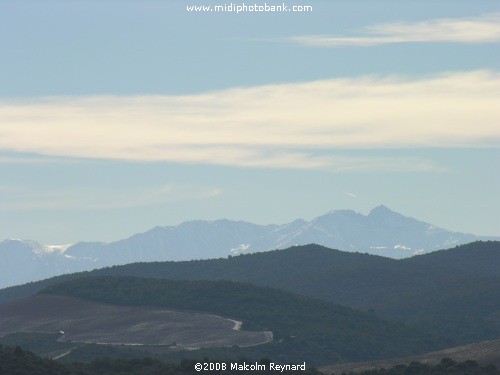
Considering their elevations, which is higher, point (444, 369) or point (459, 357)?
point (459, 357)

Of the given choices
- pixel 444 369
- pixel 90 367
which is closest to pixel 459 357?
pixel 444 369

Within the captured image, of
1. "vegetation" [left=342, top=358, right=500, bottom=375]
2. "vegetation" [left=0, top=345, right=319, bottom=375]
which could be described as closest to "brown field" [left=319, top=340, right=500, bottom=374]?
"vegetation" [left=342, top=358, right=500, bottom=375]

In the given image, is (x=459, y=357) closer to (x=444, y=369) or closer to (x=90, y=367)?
(x=444, y=369)

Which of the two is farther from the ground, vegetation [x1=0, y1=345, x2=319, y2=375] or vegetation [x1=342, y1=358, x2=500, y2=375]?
vegetation [x1=0, y1=345, x2=319, y2=375]

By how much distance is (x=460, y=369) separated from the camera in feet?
350

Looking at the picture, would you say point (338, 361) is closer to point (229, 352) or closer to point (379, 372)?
point (229, 352)

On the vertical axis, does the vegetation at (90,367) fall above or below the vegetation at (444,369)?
above

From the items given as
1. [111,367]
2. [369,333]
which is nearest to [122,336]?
[369,333]

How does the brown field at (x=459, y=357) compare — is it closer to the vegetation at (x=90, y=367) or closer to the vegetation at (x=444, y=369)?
the vegetation at (x=444, y=369)

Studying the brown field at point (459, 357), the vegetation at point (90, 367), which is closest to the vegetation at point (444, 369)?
the brown field at point (459, 357)

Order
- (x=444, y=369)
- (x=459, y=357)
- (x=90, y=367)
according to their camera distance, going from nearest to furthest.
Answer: (x=444, y=369), (x=90, y=367), (x=459, y=357)

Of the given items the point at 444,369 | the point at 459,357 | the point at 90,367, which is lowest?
the point at 444,369

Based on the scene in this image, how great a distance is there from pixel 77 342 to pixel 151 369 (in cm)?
8742

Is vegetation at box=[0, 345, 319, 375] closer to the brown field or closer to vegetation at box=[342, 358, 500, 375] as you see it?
vegetation at box=[342, 358, 500, 375]
